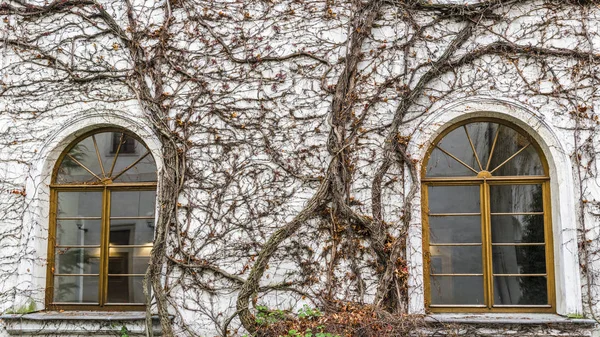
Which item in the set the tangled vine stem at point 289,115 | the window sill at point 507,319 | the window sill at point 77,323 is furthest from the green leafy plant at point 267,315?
the window sill at point 507,319

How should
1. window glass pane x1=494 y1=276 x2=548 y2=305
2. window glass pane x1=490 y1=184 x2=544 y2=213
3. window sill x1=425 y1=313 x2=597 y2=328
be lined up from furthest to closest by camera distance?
window glass pane x1=490 y1=184 x2=544 y2=213, window glass pane x1=494 y1=276 x2=548 y2=305, window sill x1=425 y1=313 x2=597 y2=328

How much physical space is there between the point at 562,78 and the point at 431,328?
2.66 m

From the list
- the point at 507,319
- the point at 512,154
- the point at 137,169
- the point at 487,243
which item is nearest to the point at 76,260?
the point at 137,169

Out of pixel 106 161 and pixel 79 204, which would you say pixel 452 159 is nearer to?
pixel 106 161

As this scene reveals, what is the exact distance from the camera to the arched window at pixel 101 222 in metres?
5.25

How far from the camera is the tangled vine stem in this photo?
4938mm

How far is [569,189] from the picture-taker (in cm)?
484

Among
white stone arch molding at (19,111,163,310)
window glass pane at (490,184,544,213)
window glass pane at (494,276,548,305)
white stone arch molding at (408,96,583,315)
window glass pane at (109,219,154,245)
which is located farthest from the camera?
window glass pane at (109,219,154,245)

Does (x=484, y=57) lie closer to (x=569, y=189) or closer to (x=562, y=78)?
(x=562, y=78)

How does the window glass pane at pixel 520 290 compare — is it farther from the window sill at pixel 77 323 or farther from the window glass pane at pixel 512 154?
the window sill at pixel 77 323

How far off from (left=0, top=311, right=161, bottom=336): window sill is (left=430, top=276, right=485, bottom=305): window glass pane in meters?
2.63

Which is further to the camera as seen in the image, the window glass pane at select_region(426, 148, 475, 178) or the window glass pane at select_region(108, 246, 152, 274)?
the window glass pane at select_region(108, 246, 152, 274)

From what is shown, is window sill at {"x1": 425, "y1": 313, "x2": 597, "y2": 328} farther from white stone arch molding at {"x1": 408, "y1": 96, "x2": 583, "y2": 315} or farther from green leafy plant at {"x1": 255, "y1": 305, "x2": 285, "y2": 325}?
green leafy plant at {"x1": 255, "y1": 305, "x2": 285, "y2": 325}

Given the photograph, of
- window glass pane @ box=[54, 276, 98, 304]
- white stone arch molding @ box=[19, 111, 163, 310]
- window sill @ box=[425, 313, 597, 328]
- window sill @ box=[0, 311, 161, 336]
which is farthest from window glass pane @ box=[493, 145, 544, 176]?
window glass pane @ box=[54, 276, 98, 304]
